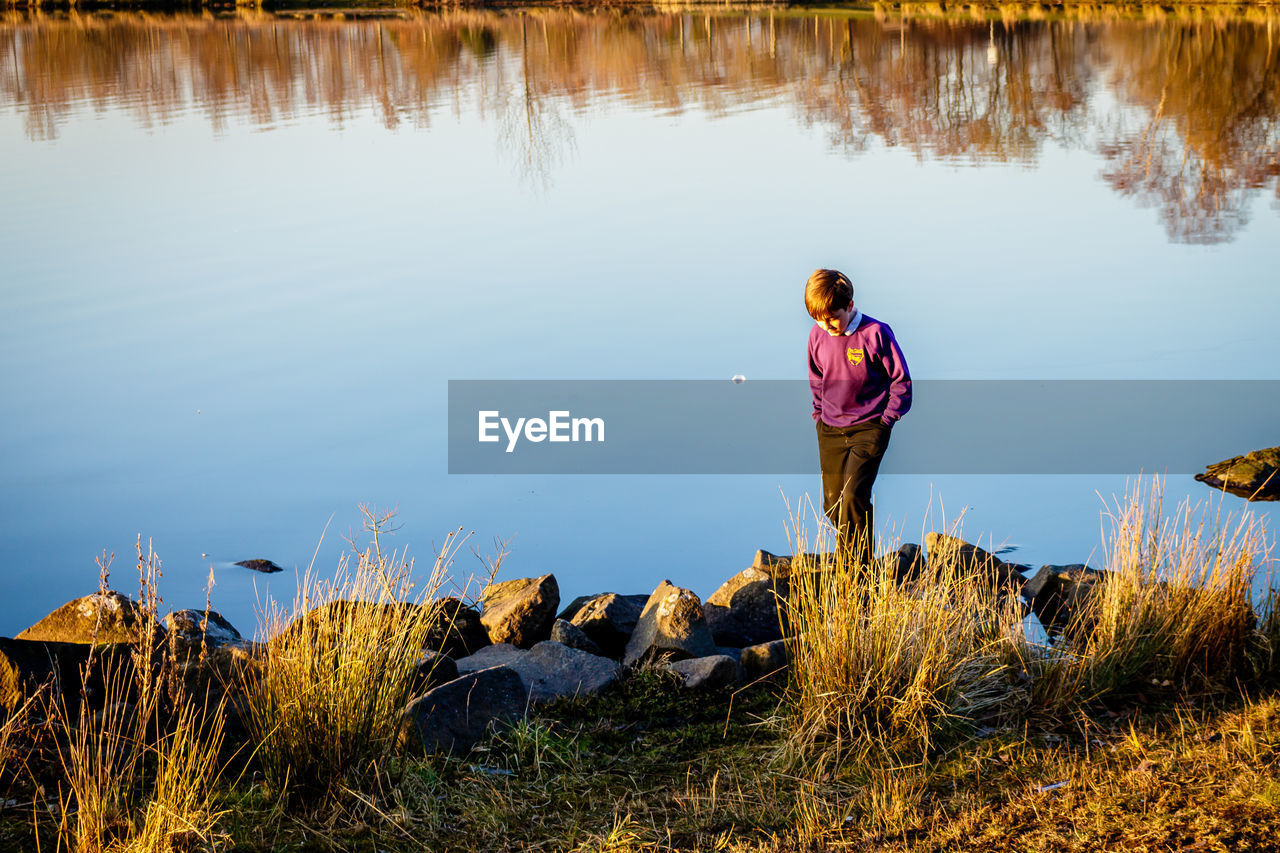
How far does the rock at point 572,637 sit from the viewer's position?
19.8 ft

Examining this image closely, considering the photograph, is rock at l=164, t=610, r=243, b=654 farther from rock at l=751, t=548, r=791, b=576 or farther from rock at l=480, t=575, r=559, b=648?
rock at l=751, t=548, r=791, b=576

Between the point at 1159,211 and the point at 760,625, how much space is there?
1603cm

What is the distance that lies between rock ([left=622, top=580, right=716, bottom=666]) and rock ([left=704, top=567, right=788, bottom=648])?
0.47m

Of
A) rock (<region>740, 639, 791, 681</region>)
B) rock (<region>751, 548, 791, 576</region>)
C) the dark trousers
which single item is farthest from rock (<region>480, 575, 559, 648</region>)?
the dark trousers

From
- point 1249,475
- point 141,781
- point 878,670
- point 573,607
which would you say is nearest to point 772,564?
point 573,607

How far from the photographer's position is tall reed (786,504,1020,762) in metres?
4.64

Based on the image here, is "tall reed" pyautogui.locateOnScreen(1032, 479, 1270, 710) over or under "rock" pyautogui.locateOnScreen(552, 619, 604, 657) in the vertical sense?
over

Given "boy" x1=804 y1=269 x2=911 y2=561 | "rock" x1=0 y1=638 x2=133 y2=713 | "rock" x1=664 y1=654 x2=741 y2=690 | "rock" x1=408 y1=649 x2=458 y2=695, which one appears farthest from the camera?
"boy" x1=804 y1=269 x2=911 y2=561

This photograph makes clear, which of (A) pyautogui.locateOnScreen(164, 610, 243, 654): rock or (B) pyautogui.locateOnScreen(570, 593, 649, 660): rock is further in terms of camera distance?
(B) pyautogui.locateOnScreen(570, 593, 649, 660): rock

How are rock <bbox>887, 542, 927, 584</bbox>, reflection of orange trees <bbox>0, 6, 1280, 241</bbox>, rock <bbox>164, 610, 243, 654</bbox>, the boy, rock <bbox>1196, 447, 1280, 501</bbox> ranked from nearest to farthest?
rock <bbox>164, 610, 243, 654</bbox> < the boy < rock <bbox>887, 542, 927, 584</bbox> < rock <bbox>1196, 447, 1280, 501</bbox> < reflection of orange trees <bbox>0, 6, 1280, 241</bbox>

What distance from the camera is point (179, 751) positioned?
3836 mm

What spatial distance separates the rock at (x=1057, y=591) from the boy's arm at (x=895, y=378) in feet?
5.09

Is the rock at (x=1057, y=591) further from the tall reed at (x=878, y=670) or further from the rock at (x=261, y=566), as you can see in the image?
the rock at (x=261, y=566)

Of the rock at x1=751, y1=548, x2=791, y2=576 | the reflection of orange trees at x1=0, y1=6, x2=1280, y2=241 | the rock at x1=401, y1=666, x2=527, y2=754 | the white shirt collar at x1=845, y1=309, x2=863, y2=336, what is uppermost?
the reflection of orange trees at x1=0, y1=6, x2=1280, y2=241
